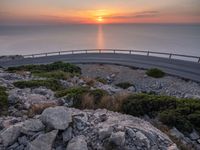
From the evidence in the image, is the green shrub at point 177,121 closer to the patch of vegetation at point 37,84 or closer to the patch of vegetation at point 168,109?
the patch of vegetation at point 168,109

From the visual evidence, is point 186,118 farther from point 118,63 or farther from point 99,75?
point 118,63

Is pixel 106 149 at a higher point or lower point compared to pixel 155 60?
higher

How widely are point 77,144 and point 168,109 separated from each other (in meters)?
5.68

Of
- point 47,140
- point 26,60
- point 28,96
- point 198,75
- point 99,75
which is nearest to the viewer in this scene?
point 47,140

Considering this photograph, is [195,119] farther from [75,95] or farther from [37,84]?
[37,84]

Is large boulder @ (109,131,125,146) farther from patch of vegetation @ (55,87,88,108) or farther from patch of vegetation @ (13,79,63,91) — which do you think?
patch of vegetation @ (13,79,63,91)

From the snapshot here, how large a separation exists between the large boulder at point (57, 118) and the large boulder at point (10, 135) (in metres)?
0.77

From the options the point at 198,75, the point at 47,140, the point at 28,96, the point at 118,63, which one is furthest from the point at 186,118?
the point at 118,63

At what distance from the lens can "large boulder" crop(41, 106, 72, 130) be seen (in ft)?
25.9

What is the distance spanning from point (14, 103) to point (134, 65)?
25603 mm

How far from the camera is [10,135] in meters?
7.79

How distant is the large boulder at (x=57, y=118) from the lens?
25.9 ft

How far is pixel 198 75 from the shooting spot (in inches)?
1163

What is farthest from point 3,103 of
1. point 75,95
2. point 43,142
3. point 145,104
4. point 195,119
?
point 195,119
